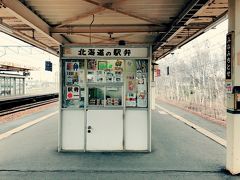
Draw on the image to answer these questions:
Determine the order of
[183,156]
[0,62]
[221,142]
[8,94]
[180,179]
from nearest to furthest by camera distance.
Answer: [180,179]
[183,156]
[221,142]
[0,62]
[8,94]

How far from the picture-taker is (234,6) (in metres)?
4.63

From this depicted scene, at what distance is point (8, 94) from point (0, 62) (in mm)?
9820

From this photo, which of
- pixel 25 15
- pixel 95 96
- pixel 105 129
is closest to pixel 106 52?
pixel 95 96

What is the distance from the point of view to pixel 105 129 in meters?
6.22

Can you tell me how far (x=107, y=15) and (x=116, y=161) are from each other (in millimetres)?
3656

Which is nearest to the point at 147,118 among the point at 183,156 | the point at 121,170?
the point at 183,156

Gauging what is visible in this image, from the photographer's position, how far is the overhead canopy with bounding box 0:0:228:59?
5.76 meters

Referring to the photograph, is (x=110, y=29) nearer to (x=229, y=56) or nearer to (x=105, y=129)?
(x=105, y=129)

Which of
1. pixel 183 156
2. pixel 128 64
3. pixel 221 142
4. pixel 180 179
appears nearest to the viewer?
pixel 180 179

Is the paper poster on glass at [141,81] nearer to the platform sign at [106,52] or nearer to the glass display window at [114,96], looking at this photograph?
the platform sign at [106,52]

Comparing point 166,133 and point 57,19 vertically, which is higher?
point 57,19

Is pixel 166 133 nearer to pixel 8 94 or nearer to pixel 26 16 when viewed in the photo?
pixel 26 16

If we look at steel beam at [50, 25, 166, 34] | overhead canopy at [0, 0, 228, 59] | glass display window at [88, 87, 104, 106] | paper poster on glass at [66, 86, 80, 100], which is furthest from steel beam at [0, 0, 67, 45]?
glass display window at [88, 87, 104, 106]

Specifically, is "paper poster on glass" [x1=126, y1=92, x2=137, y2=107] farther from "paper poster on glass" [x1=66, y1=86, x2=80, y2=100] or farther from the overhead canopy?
the overhead canopy
